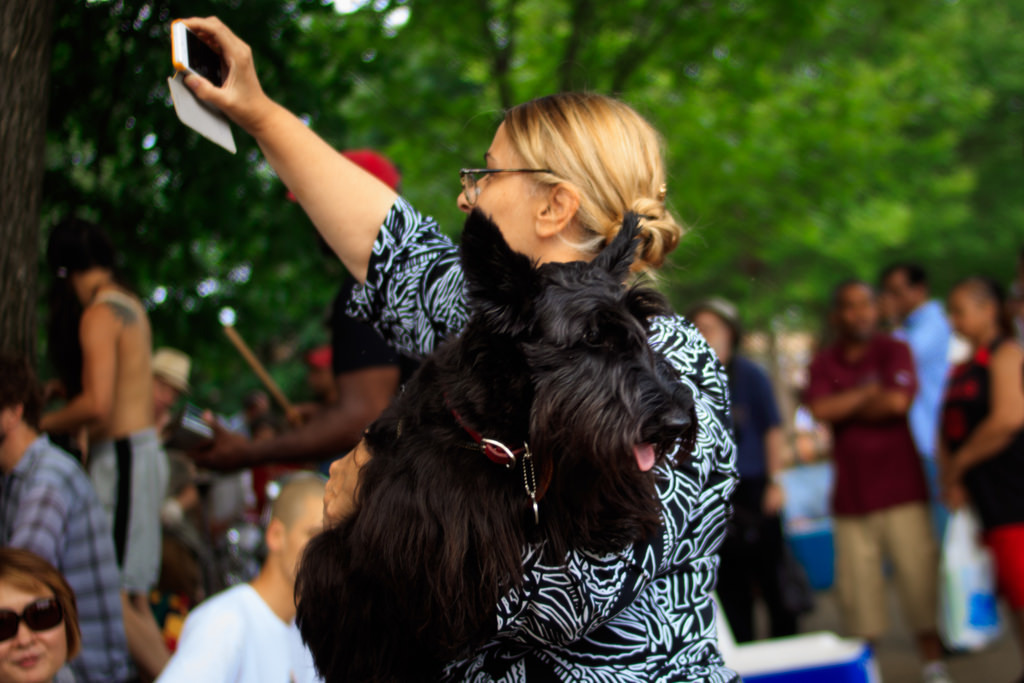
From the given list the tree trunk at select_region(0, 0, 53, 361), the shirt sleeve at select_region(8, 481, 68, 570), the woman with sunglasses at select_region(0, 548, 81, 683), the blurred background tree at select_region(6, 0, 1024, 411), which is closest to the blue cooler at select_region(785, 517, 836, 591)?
the blurred background tree at select_region(6, 0, 1024, 411)

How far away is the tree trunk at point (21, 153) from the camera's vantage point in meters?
2.86

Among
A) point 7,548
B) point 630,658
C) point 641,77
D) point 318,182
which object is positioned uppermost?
point 641,77

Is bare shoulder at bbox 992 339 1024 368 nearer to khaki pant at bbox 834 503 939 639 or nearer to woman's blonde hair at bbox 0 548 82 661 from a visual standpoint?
khaki pant at bbox 834 503 939 639

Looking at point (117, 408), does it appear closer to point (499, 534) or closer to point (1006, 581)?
point (499, 534)

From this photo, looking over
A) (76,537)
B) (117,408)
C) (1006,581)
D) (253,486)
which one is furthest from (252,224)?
(1006,581)

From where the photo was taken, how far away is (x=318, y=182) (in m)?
2.05

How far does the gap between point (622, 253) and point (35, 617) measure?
2349mm

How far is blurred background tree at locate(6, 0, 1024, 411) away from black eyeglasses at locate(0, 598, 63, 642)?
202 centimetres

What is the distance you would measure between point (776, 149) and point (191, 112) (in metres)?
10.9

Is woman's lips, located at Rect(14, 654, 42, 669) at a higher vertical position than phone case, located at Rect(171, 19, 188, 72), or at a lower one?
lower

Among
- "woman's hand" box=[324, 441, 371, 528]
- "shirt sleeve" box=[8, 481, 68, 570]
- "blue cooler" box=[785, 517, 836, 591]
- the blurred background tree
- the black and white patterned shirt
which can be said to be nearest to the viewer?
the black and white patterned shirt

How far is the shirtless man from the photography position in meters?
3.99

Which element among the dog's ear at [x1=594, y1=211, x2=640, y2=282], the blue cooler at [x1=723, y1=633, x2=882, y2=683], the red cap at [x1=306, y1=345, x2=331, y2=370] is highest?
the red cap at [x1=306, y1=345, x2=331, y2=370]

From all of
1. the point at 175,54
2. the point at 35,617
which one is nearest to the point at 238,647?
the point at 35,617
